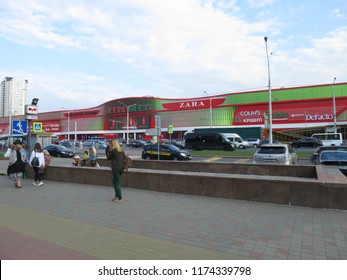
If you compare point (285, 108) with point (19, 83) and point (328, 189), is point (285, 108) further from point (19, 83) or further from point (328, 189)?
point (328, 189)

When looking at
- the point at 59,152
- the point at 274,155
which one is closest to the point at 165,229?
the point at 274,155

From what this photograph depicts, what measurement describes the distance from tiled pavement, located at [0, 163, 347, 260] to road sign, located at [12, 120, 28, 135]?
24.1 ft

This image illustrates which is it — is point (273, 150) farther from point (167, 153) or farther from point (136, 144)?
point (136, 144)

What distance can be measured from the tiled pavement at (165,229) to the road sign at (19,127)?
24.1 feet

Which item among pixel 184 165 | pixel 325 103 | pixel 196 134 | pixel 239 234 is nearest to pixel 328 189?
pixel 239 234

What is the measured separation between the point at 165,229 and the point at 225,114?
250 feet

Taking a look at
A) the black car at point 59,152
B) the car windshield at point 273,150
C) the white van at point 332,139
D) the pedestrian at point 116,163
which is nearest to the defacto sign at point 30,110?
the pedestrian at point 116,163

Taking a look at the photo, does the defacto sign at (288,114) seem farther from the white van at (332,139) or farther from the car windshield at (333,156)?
the car windshield at (333,156)

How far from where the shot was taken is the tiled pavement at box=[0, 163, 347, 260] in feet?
15.1

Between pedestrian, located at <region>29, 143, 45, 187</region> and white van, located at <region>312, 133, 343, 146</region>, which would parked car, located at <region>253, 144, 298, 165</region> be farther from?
white van, located at <region>312, 133, 343, 146</region>

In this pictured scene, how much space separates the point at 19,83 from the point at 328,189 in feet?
254

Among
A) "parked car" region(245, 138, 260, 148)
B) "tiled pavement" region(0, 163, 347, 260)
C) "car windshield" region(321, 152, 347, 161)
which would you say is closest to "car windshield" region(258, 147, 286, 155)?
"car windshield" region(321, 152, 347, 161)

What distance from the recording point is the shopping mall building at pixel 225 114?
64881 mm

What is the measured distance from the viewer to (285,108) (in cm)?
7006
